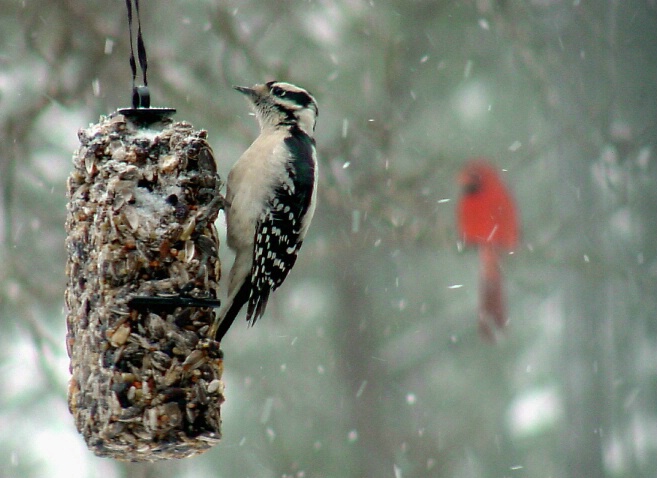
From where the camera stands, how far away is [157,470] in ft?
20.1

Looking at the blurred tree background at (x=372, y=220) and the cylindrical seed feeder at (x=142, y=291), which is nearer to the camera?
the cylindrical seed feeder at (x=142, y=291)

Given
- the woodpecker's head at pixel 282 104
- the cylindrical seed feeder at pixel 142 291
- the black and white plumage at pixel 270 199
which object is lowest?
the cylindrical seed feeder at pixel 142 291

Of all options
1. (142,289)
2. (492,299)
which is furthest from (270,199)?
(492,299)

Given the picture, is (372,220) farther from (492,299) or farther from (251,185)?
(251,185)

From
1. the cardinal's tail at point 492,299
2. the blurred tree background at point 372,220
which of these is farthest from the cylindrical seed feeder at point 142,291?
the cardinal's tail at point 492,299

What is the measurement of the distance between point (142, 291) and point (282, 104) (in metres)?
1.35

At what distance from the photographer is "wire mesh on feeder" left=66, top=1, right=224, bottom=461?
3217mm

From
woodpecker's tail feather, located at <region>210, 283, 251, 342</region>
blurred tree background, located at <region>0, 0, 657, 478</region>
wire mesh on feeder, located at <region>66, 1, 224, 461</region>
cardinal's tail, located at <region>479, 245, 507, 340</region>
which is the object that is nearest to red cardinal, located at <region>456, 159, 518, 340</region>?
cardinal's tail, located at <region>479, 245, 507, 340</region>

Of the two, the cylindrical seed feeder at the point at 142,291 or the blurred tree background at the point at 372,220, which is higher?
the blurred tree background at the point at 372,220

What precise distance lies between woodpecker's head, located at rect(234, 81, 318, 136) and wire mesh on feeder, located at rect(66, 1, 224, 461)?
2.82 ft

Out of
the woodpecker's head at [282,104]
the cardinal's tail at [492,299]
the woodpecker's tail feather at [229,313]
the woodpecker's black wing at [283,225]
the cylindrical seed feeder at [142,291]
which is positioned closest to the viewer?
the cylindrical seed feeder at [142,291]

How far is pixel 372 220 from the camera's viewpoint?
301 inches

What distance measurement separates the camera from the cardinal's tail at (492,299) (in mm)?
8680

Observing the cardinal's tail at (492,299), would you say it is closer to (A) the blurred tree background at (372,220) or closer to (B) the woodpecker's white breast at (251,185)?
(A) the blurred tree background at (372,220)
